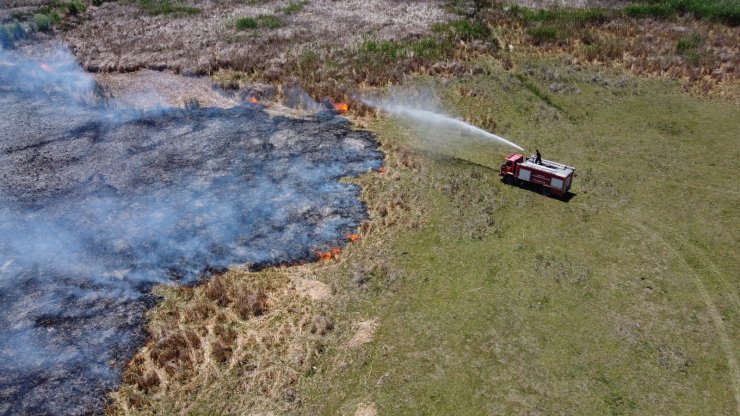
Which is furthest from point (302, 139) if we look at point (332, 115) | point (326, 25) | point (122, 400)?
point (326, 25)

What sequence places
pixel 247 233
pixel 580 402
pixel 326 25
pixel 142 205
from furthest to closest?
pixel 326 25 < pixel 142 205 < pixel 247 233 < pixel 580 402

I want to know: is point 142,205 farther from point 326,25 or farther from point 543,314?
point 326,25

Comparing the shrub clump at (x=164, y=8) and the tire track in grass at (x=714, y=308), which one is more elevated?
the shrub clump at (x=164, y=8)

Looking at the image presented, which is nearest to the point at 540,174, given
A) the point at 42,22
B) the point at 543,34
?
the point at 543,34

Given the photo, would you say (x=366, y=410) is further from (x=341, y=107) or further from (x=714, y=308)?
(x=341, y=107)

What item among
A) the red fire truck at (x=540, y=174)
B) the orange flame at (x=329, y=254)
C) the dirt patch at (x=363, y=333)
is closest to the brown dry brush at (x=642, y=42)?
the red fire truck at (x=540, y=174)

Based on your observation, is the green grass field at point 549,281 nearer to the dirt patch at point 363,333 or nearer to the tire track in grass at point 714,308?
the tire track in grass at point 714,308
